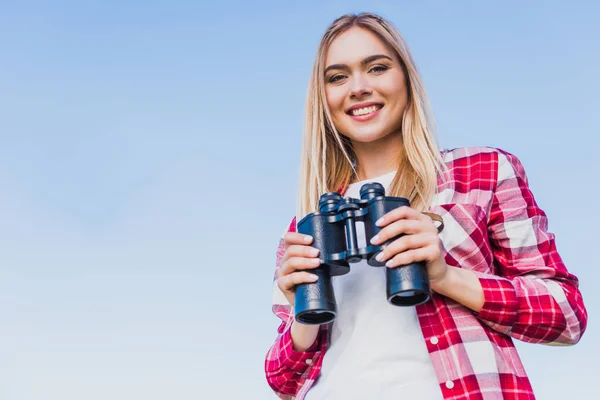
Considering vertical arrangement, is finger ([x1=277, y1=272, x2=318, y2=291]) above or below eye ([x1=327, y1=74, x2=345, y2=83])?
below

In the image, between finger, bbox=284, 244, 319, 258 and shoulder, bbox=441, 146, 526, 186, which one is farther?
shoulder, bbox=441, 146, 526, 186

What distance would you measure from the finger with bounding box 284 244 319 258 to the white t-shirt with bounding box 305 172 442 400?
297mm

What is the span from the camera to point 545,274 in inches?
80.2

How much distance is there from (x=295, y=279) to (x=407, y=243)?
0.33 m

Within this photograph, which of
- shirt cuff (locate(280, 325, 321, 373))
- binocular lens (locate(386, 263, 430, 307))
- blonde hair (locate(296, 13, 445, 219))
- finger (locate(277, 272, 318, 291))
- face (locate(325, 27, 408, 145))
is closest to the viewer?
binocular lens (locate(386, 263, 430, 307))

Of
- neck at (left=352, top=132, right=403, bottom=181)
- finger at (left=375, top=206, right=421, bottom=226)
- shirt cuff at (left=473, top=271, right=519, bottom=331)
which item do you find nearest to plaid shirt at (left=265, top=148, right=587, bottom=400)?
shirt cuff at (left=473, top=271, right=519, bottom=331)

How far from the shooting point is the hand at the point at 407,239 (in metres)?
1.76

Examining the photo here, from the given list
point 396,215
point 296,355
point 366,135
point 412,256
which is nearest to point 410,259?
point 412,256

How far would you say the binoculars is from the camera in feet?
6.03

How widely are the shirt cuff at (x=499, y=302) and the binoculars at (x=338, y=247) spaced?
0.21m

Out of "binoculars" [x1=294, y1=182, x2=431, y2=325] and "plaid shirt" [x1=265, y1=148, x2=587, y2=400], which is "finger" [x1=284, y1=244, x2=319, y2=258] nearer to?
"binoculars" [x1=294, y1=182, x2=431, y2=325]

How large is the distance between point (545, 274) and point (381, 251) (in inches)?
21.8

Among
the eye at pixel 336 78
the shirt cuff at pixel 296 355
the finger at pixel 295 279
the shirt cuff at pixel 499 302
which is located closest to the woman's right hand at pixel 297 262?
the finger at pixel 295 279

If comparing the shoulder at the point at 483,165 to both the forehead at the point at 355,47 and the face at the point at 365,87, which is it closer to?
the face at the point at 365,87
